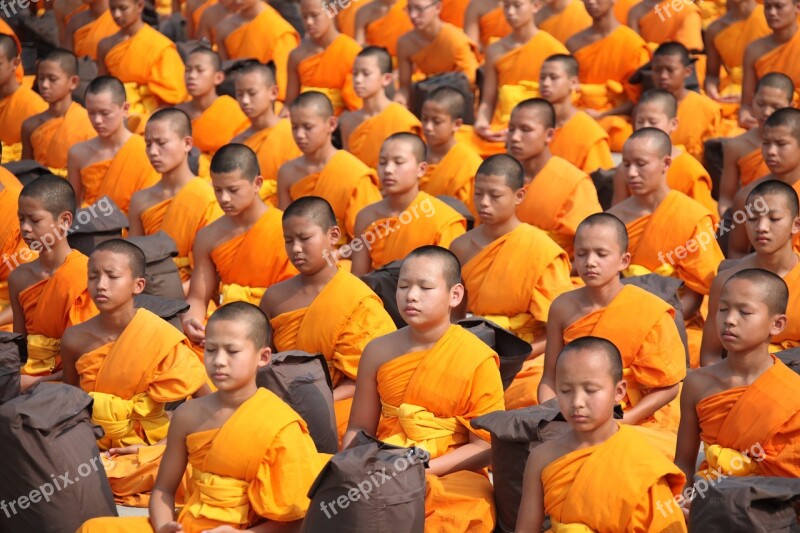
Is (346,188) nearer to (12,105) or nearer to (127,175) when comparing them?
(127,175)

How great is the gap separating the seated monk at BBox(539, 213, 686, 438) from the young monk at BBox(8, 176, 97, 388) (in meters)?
2.48

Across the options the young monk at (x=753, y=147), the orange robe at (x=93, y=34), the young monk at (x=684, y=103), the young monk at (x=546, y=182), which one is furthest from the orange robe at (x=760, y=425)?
the orange robe at (x=93, y=34)

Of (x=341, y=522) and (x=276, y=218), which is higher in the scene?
(x=276, y=218)

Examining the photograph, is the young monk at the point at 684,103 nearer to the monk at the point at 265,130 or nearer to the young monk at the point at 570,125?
the young monk at the point at 570,125

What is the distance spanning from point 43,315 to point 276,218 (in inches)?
58.0

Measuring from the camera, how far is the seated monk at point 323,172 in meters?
10.1

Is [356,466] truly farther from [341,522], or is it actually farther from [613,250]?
[613,250]

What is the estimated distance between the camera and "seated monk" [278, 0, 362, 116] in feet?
41.2

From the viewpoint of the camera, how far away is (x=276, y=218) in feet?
29.5

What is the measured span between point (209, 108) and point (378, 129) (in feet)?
4.56

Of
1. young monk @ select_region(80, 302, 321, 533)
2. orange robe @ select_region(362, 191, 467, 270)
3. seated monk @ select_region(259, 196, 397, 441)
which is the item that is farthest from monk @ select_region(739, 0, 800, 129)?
young monk @ select_region(80, 302, 321, 533)

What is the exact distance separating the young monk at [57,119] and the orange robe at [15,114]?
29cm

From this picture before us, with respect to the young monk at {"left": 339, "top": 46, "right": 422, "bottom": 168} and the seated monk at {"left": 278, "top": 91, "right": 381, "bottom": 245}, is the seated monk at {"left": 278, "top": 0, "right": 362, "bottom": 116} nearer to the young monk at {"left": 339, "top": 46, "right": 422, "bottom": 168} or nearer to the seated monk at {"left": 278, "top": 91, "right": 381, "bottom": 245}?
the young monk at {"left": 339, "top": 46, "right": 422, "bottom": 168}

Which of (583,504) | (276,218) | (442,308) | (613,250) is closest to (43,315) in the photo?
(276,218)
